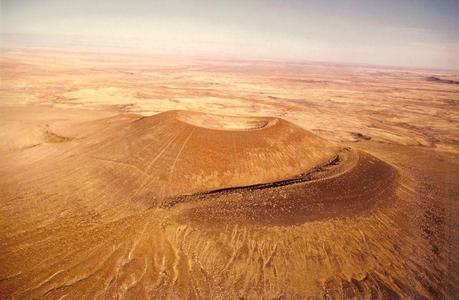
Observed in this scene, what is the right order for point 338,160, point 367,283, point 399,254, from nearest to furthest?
point 367,283 < point 399,254 < point 338,160

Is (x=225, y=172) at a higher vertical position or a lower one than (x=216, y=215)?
higher

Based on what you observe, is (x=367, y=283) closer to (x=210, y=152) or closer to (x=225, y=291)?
(x=225, y=291)

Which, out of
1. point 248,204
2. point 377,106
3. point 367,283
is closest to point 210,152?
point 248,204

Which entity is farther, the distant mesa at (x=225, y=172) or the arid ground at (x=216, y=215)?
the distant mesa at (x=225, y=172)

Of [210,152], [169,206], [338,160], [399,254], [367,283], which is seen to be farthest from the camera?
[338,160]

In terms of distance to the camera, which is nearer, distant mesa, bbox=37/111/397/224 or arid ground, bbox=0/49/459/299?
arid ground, bbox=0/49/459/299

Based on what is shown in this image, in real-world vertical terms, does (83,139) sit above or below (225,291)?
above

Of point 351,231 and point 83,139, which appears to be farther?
point 83,139

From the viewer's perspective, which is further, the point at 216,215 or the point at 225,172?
the point at 225,172
